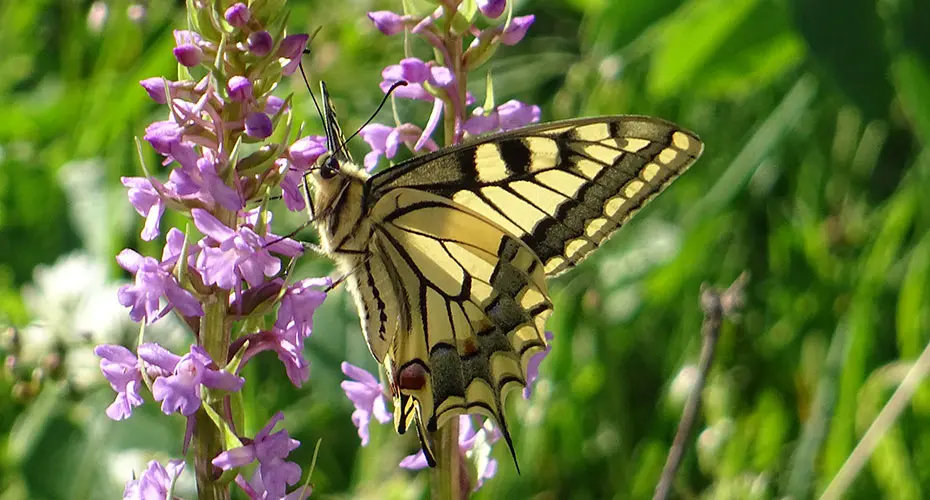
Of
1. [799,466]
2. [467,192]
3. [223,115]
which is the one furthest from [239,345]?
[799,466]

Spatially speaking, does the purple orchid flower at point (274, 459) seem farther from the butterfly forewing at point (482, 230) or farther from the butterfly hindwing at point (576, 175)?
the butterfly hindwing at point (576, 175)

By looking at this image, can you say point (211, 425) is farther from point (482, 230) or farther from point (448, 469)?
point (482, 230)

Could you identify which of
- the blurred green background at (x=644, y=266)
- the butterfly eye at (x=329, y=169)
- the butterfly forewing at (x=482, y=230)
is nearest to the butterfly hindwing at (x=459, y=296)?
the butterfly forewing at (x=482, y=230)

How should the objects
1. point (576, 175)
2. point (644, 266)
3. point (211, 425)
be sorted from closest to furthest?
point (211, 425) → point (576, 175) → point (644, 266)

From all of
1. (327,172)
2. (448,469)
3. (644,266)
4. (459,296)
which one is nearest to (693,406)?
(459,296)

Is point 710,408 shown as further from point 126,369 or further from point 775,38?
point 126,369

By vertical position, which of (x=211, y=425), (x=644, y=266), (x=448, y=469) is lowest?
(x=644, y=266)

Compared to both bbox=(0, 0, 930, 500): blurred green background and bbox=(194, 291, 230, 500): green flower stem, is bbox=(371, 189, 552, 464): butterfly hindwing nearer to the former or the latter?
bbox=(194, 291, 230, 500): green flower stem

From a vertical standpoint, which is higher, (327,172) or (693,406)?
(327,172)
